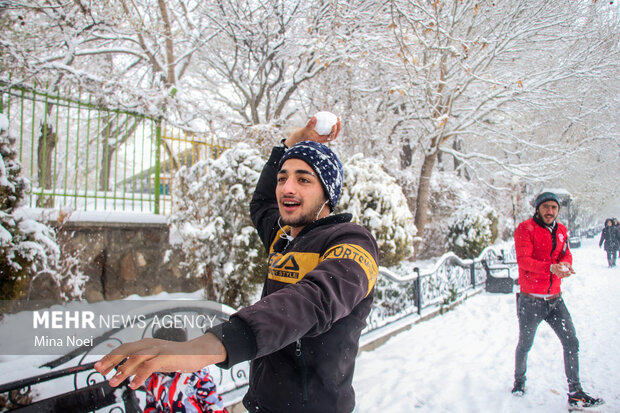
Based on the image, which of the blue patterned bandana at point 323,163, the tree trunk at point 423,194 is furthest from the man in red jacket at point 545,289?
the tree trunk at point 423,194

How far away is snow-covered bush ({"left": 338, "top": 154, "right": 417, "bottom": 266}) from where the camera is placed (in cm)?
573

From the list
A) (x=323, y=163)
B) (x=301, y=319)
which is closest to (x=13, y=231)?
(x=323, y=163)

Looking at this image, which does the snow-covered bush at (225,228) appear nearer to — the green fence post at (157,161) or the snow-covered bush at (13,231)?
the green fence post at (157,161)

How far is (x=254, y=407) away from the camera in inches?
58.0

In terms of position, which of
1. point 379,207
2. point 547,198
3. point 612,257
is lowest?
point 612,257

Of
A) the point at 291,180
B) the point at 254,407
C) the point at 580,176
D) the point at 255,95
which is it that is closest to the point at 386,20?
the point at 255,95

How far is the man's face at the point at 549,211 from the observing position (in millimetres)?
3441

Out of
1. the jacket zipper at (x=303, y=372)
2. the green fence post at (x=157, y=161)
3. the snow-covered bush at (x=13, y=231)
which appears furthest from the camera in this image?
the green fence post at (x=157, y=161)

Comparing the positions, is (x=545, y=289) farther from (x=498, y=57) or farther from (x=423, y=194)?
(x=498, y=57)

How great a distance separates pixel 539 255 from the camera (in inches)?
137

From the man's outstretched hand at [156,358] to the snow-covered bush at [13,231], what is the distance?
8.91 ft

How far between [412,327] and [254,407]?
469 cm

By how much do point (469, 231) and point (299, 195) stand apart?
11.2 m

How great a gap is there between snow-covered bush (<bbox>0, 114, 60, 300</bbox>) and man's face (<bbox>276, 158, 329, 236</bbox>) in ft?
8.31
